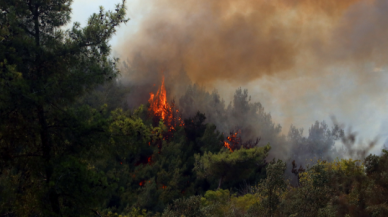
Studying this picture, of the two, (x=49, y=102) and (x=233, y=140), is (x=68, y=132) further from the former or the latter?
(x=233, y=140)

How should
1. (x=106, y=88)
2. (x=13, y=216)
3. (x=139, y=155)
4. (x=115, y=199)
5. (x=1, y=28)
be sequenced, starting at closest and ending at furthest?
(x=1, y=28)
(x=13, y=216)
(x=115, y=199)
(x=139, y=155)
(x=106, y=88)

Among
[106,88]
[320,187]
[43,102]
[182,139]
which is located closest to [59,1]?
[43,102]

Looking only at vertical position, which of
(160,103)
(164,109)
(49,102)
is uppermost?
(160,103)

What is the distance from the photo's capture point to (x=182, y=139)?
28.4m

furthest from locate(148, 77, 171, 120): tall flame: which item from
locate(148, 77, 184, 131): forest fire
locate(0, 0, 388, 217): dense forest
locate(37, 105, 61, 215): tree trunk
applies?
locate(37, 105, 61, 215): tree trunk

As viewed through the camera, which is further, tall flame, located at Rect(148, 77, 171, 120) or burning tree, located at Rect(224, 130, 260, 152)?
tall flame, located at Rect(148, 77, 171, 120)

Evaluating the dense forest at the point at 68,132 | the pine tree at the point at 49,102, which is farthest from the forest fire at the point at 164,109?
the pine tree at the point at 49,102

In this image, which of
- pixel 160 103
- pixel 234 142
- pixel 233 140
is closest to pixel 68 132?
pixel 234 142

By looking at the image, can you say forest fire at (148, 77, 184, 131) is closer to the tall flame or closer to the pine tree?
the tall flame

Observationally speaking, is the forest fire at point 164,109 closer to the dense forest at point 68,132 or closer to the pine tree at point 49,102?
the dense forest at point 68,132

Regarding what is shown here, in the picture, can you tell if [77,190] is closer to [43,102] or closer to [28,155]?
[28,155]

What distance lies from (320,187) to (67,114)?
279 inches

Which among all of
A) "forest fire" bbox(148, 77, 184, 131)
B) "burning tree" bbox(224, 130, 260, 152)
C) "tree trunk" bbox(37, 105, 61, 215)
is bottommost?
"tree trunk" bbox(37, 105, 61, 215)

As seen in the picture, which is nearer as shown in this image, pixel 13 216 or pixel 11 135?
pixel 11 135
